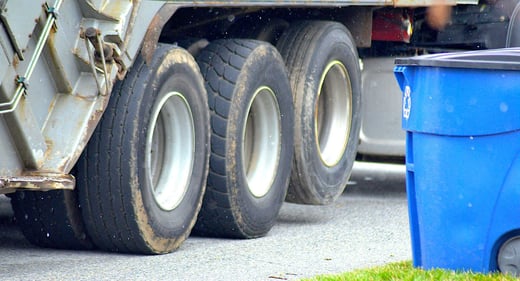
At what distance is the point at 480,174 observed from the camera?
5473 mm

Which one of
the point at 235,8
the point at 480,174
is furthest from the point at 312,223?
the point at 480,174

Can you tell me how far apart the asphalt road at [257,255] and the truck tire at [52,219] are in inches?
2.6

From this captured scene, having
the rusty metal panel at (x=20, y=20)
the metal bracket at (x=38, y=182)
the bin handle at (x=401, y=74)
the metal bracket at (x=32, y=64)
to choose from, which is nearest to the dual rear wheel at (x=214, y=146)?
the metal bracket at (x=38, y=182)

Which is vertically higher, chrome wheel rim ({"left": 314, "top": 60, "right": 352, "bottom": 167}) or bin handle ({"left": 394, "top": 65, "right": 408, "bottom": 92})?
Answer: bin handle ({"left": 394, "top": 65, "right": 408, "bottom": 92})

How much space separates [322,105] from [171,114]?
2.40 m

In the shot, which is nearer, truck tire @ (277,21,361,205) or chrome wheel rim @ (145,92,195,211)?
chrome wheel rim @ (145,92,195,211)

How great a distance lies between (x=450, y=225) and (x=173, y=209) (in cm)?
178

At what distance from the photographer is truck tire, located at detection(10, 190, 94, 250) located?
6.57 metres

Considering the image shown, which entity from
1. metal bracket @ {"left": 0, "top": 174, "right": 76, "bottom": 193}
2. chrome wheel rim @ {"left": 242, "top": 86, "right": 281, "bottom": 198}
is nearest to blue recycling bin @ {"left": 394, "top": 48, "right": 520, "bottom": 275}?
metal bracket @ {"left": 0, "top": 174, "right": 76, "bottom": 193}

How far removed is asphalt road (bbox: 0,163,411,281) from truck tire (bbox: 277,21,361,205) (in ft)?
0.83

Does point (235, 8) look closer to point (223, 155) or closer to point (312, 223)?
point (223, 155)

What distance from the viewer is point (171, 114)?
692 centimetres

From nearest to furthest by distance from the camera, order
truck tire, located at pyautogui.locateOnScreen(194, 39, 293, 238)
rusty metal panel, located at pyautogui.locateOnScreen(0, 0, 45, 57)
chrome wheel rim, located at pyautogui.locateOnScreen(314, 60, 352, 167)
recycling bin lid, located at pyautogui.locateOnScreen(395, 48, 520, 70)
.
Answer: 1. recycling bin lid, located at pyautogui.locateOnScreen(395, 48, 520, 70)
2. rusty metal panel, located at pyautogui.locateOnScreen(0, 0, 45, 57)
3. truck tire, located at pyautogui.locateOnScreen(194, 39, 293, 238)
4. chrome wheel rim, located at pyautogui.locateOnScreen(314, 60, 352, 167)

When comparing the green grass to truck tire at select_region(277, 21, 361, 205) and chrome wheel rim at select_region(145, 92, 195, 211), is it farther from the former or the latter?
truck tire at select_region(277, 21, 361, 205)
